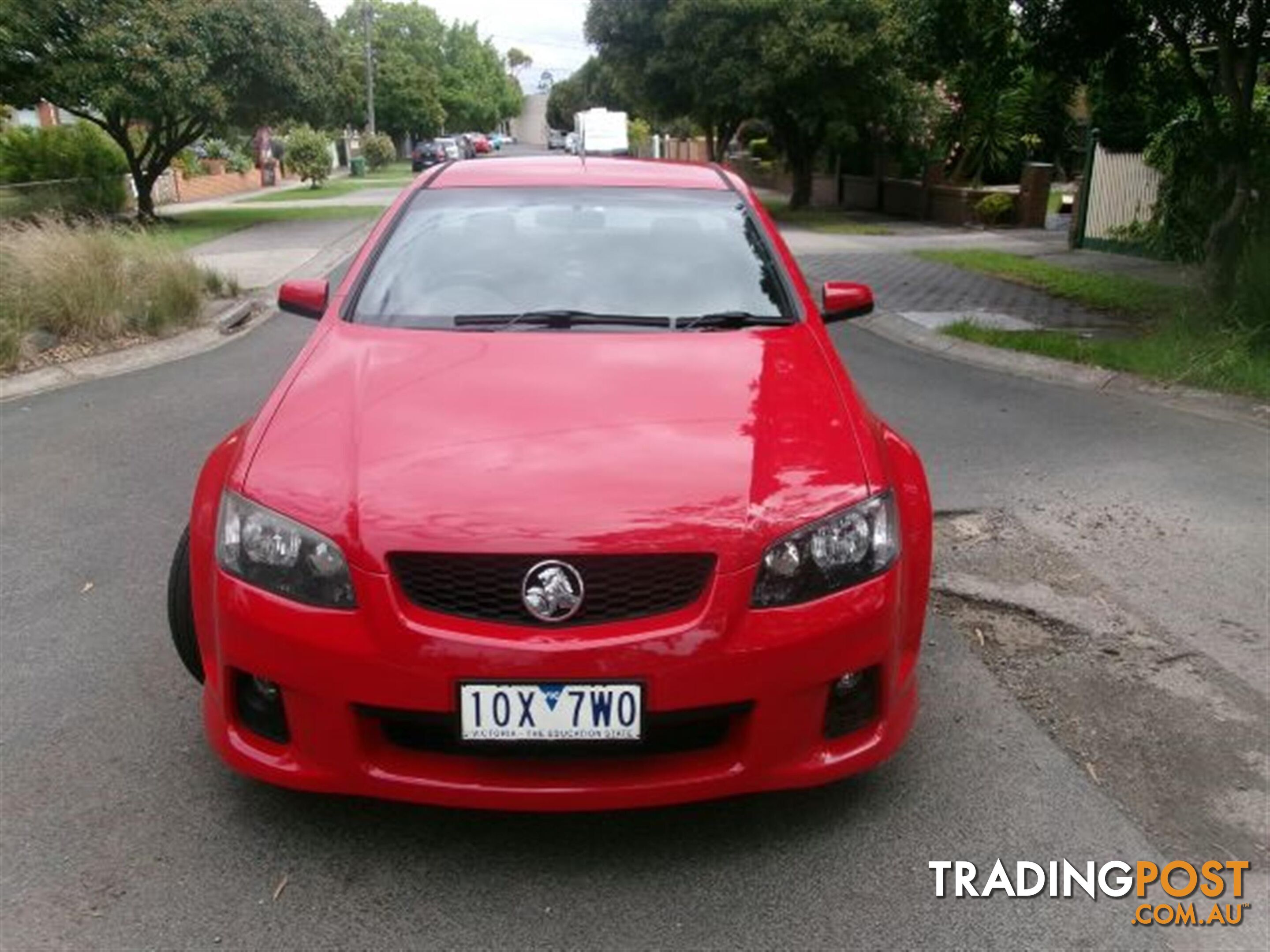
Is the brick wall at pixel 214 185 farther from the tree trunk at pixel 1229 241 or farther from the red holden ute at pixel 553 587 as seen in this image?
the red holden ute at pixel 553 587

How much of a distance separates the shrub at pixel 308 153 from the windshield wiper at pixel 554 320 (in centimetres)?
3382

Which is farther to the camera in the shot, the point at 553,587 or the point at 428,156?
the point at 428,156

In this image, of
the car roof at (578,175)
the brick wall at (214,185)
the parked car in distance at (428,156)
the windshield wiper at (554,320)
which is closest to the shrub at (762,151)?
the parked car in distance at (428,156)

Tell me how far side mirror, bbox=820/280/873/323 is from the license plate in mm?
2386

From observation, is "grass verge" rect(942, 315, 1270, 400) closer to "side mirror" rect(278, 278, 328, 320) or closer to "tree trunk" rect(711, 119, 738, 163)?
"side mirror" rect(278, 278, 328, 320)

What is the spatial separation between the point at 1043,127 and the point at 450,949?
26.0 metres

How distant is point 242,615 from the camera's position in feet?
8.47

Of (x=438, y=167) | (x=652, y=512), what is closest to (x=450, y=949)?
(x=652, y=512)

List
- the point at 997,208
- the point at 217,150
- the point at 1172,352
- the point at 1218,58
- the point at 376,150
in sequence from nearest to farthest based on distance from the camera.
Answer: the point at 1172,352, the point at 1218,58, the point at 997,208, the point at 217,150, the point at 376,150

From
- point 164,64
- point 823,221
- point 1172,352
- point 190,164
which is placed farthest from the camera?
point 190,164

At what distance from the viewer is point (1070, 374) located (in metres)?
8.36

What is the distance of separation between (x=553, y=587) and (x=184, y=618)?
4.29 ft

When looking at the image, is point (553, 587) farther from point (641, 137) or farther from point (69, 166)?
point (641, 137)

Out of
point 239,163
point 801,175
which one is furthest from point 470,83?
point 801,175
